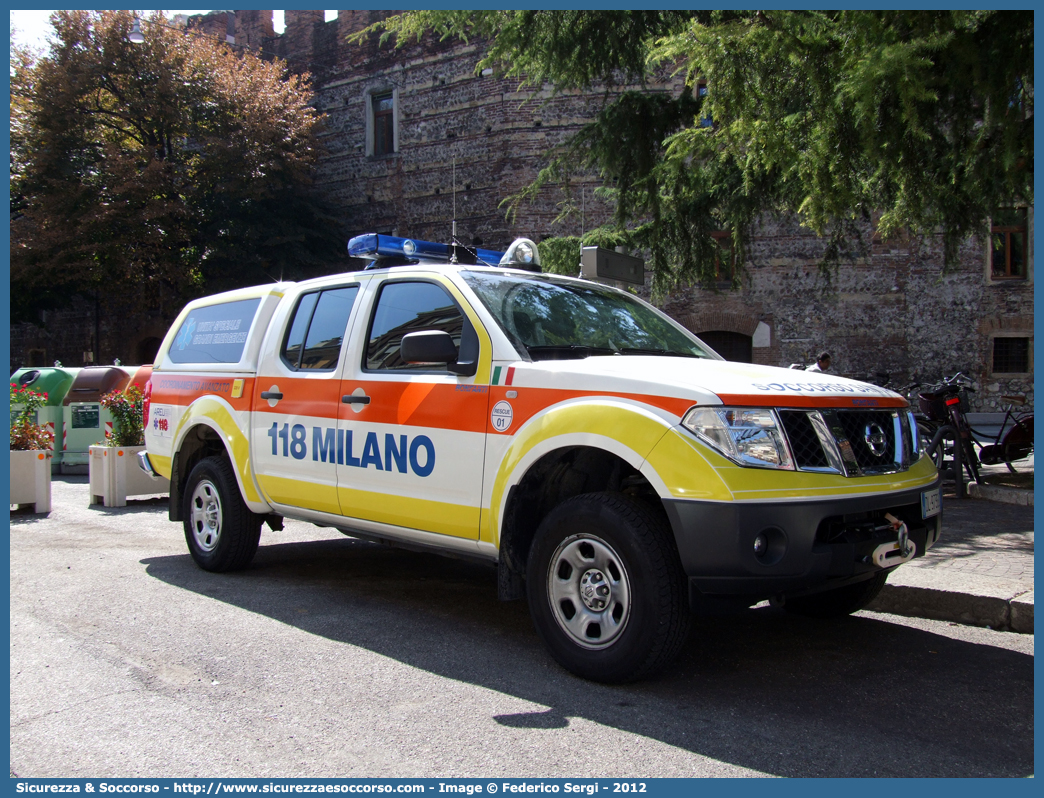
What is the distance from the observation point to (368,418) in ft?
16.1

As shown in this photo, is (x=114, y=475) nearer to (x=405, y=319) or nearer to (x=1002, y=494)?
(x=405, y=319)

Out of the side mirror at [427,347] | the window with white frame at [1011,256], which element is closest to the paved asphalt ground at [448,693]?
the side mirror at [427,347]

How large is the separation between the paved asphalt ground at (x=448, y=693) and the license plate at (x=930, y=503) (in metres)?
0.76

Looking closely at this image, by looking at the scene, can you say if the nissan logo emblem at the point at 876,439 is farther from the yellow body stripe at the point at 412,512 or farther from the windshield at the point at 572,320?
the yellow body stripe at the point at 412,512

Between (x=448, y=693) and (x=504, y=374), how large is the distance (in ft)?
5.00

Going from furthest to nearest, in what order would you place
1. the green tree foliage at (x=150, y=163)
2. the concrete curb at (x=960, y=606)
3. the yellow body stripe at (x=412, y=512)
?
1. the green tree foliage at (x=150, y=163)
2. the concrete curb at (x=960, y=606)
3. the yellow body stripe at (x=412, y=512)

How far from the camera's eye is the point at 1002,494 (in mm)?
9070

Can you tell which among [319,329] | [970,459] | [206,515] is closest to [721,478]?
[319,329]

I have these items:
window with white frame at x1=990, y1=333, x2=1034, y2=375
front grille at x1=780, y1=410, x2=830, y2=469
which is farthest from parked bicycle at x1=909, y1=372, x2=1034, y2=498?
window with white frame at x1=990, y1=333, x2=1034, y2=375

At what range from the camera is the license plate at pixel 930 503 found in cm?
404

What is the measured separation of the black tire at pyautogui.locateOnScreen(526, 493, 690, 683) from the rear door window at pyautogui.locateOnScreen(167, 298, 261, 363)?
3.18 meters

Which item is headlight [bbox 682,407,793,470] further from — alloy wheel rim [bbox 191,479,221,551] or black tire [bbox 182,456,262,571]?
alloy wheel rim [bbox 191,479,221,551]

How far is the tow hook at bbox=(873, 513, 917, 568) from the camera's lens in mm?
3693

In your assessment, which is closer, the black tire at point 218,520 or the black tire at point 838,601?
the black tire at point 838,601
